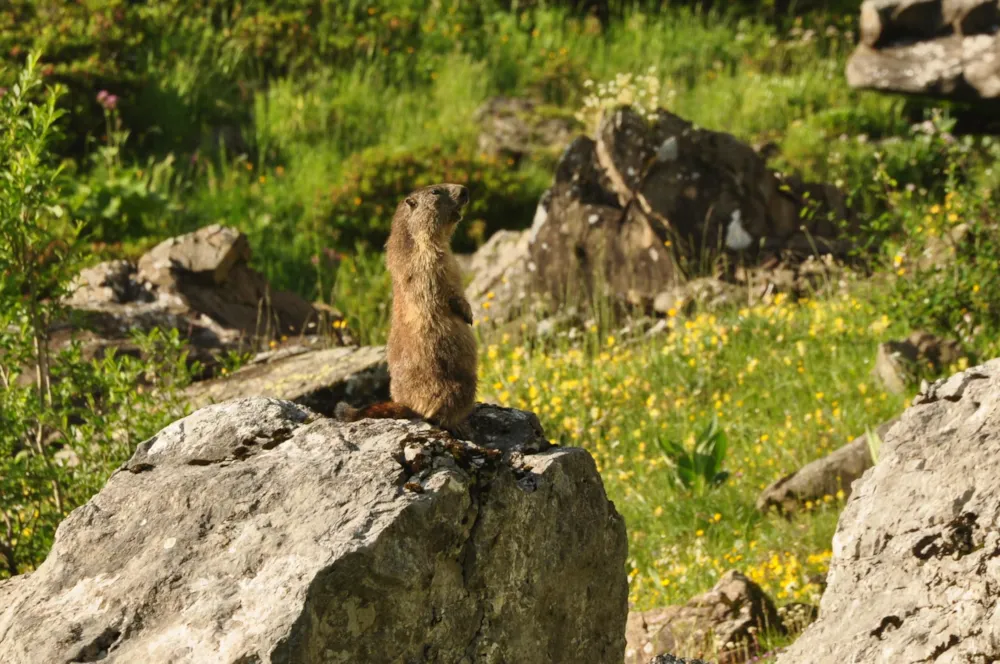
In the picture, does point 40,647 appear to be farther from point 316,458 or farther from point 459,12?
point 459,12

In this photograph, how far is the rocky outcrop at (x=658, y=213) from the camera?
11344mm

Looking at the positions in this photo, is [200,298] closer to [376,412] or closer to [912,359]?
[912,359]

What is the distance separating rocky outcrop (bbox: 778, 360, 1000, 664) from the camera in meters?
4.32

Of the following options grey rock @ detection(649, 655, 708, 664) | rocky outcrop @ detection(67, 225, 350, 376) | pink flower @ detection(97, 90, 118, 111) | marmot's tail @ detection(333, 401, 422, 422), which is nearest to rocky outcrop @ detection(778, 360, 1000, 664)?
grey rock @ detection(649, 655, 708, 664)

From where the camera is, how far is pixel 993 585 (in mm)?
4293

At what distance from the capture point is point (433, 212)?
18.0 feet

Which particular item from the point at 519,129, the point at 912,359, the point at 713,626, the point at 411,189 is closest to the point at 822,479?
the point at 912,359

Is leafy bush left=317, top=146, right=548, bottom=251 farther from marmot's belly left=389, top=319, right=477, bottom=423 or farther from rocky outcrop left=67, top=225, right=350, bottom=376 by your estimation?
marmot's belly left=389, top=319, right=477, bottom=423

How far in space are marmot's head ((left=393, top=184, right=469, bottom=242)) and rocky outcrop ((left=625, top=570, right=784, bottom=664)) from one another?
2.11 metres

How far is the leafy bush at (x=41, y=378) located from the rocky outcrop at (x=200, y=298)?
11.1 ft

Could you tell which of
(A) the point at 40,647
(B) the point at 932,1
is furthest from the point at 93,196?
(A) the point at 40,647

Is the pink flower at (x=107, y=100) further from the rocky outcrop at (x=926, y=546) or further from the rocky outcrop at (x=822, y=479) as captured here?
the rocky outcrop at (x=926, y=546)

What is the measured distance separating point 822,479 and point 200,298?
5732 millimetres

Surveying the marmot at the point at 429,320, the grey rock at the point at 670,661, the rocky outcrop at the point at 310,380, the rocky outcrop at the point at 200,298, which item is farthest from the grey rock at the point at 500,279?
the grey rock at the point at 670,661
